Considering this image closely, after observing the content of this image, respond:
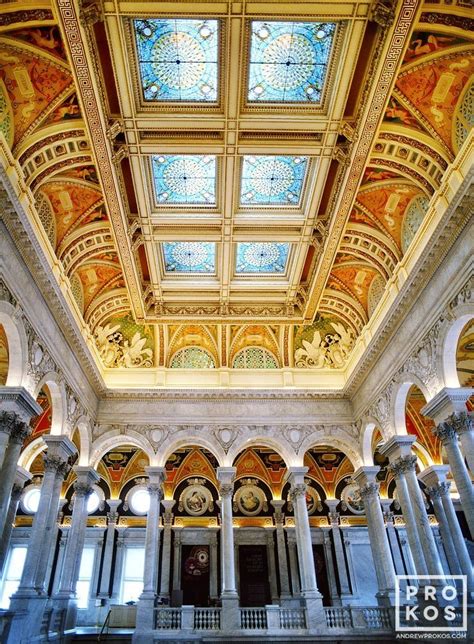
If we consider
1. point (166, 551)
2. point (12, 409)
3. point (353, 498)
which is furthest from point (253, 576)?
point (12, 409)

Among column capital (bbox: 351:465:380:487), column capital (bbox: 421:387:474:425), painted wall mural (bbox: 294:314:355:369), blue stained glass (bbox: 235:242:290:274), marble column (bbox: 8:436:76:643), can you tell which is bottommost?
marble column (bbox: 8:436:76:643)

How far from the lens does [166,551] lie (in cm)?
1839

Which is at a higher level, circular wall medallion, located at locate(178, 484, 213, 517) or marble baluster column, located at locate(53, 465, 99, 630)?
circular wall medallion, located at locate(178, 484, 213, 517)

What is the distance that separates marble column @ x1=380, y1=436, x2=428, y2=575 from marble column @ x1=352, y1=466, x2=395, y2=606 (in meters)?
2.13

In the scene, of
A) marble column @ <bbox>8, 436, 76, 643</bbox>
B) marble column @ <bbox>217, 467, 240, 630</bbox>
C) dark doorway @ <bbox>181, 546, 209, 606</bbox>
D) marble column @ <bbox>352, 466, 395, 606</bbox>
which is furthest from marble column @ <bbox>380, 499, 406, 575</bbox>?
marble column @ <bbox>8, 436, 76, 643</bbox>

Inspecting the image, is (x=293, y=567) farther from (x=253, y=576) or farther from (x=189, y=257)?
(x=189, y=257)

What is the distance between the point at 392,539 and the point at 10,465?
1572cm

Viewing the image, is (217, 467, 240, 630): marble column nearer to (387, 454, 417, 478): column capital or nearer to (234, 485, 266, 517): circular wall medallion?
(387, 454, 417, 478): column capital

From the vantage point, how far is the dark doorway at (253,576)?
17953 millimetres

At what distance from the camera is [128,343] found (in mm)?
17188

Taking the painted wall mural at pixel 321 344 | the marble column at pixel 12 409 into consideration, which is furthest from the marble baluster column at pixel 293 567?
the marble column at pixel 12 409

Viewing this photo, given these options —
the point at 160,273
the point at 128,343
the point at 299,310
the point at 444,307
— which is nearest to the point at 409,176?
the point at 444,307

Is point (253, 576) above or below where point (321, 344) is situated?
below

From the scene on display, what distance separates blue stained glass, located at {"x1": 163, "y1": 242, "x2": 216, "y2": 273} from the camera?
1388cm
